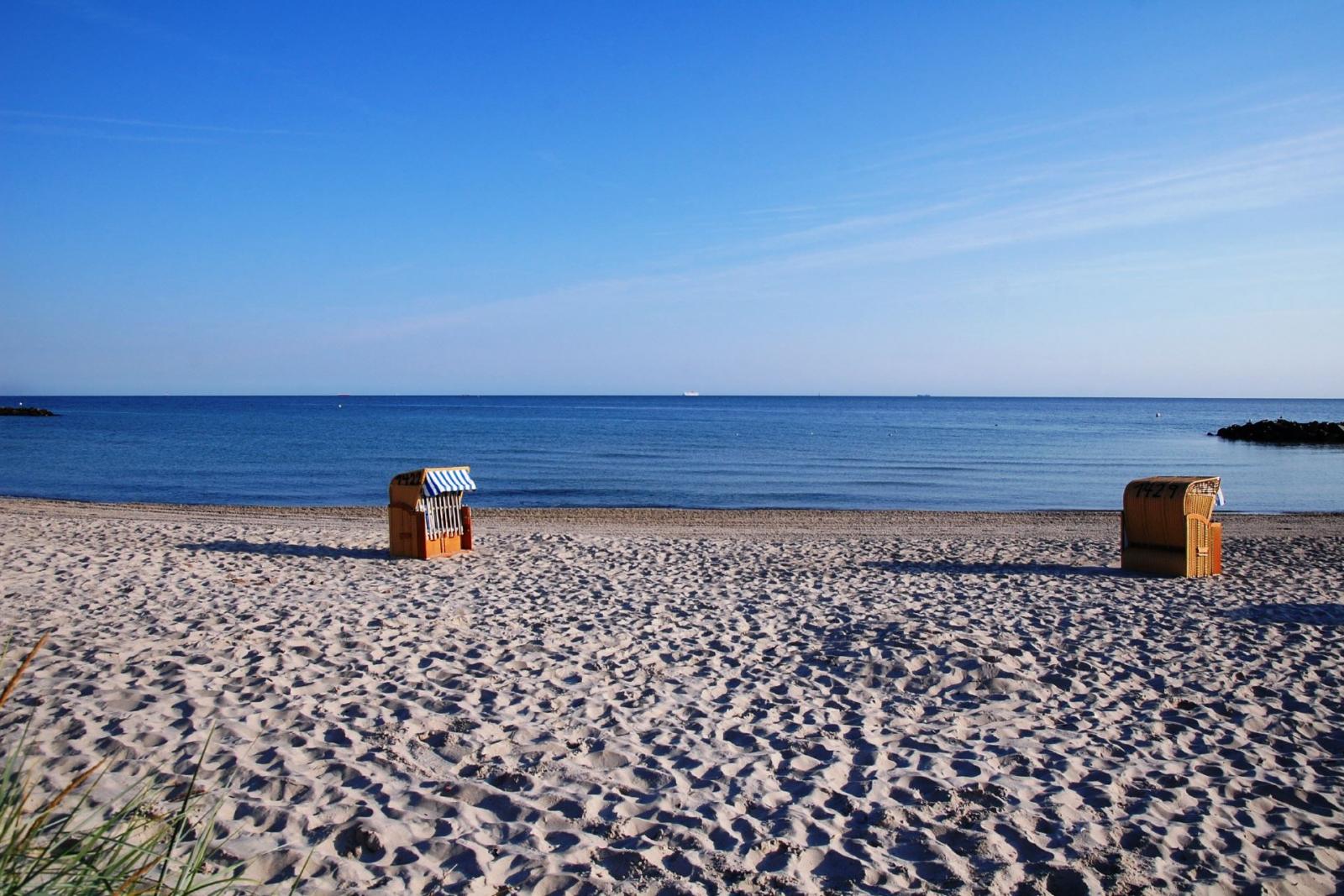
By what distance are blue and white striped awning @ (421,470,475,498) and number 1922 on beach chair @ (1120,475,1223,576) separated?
27.6 feet

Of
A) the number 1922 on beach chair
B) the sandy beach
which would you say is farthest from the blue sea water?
the sandy beach

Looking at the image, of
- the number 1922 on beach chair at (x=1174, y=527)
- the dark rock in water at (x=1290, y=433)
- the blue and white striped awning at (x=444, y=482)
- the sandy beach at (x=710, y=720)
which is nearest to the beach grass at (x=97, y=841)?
the sandy beach at (x=710, y=720)

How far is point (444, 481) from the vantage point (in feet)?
38.5

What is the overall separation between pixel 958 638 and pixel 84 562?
9813 mm

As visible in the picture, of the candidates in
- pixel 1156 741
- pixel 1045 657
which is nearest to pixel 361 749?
pixel 1156 741

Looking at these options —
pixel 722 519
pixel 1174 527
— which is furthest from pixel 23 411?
pixel 1174 527

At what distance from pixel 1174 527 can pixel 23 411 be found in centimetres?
10636

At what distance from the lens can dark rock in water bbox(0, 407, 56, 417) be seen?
88.2 m

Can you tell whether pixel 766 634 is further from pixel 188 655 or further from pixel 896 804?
pixel 188 655

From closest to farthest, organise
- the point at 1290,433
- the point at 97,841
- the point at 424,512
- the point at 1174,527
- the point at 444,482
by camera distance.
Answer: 1. the point at 97,841
2. the point at 1174,527
3. the point at 424,512
4. the point at 444,482
5. the point at 1290,433

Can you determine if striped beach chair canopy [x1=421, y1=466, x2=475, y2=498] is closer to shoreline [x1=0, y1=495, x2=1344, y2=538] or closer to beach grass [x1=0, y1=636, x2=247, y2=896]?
shoreline [x1=0, y1=495, x2=1344, y2=538]

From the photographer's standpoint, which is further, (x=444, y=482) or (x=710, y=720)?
(x=444, y=482)

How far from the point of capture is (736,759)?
16.4 ft

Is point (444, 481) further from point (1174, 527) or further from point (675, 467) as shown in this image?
point (675, 467)
